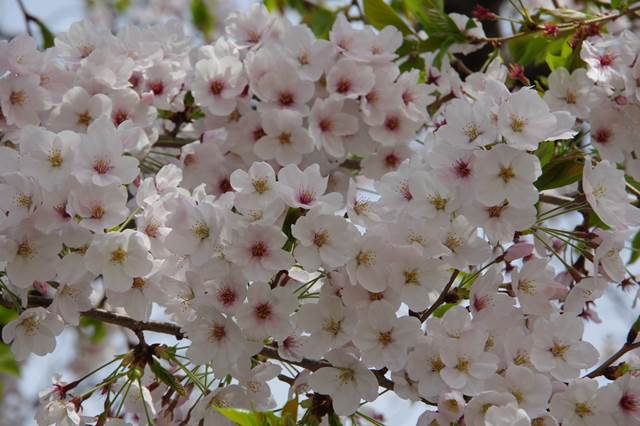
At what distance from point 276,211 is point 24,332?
1.77 feet

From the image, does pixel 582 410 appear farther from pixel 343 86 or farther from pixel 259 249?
pixel 343 86

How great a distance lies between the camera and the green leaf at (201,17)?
4378mm

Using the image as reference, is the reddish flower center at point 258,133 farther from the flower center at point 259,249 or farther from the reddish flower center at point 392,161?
the flower center at point 259,249

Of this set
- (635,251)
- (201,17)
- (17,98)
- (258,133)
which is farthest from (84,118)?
(201,17)

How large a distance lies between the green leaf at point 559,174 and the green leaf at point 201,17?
2.97 metres

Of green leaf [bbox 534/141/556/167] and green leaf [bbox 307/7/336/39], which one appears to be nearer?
green leaf [bbox 534/141/556/167]

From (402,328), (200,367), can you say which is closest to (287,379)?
(200,367)

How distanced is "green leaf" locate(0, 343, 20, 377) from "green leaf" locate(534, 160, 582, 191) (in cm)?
195

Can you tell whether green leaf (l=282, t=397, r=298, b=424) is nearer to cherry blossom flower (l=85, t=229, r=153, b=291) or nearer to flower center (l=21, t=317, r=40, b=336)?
cherry blossom flower (l=85, t=229, r=153, b=291)

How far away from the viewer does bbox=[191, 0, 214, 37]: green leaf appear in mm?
4378

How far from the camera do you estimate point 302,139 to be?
1993 mm

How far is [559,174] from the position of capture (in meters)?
1.68

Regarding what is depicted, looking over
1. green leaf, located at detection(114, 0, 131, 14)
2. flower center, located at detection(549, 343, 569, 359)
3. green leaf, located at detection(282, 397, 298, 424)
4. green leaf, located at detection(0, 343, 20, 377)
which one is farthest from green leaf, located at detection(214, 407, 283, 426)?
green leaf, located at detection(114, 0, 131, 14)

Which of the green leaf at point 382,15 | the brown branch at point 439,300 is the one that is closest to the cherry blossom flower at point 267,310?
the brown branch at point 439,300
